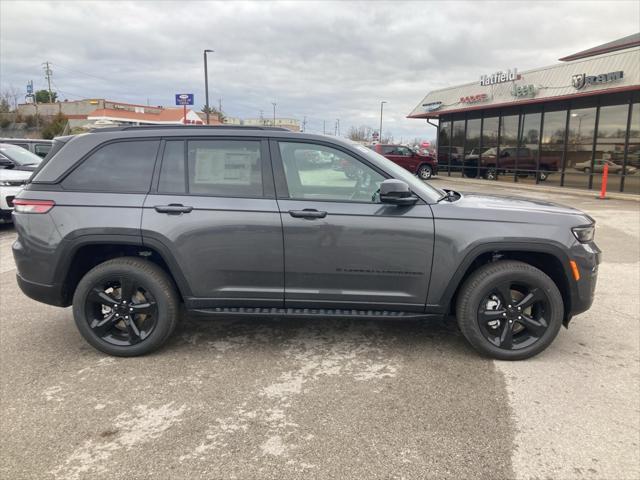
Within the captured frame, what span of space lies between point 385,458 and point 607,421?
1464 millimetres

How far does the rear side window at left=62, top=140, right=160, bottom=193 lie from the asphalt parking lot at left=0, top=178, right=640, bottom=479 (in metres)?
1.36

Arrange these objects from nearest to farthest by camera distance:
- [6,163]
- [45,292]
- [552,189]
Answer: [45,292] → [6,163] → [552,189]

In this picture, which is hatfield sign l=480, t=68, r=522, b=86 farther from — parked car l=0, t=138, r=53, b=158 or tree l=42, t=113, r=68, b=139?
tree l=42, t=113, r=68, b=139

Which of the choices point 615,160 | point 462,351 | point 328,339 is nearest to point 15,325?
point 328,339

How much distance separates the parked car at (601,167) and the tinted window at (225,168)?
17.0 metres

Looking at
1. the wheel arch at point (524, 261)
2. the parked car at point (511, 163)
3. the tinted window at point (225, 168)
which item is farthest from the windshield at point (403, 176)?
the parked car at point (511, 163)

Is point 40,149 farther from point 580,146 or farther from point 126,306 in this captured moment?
point 580,146

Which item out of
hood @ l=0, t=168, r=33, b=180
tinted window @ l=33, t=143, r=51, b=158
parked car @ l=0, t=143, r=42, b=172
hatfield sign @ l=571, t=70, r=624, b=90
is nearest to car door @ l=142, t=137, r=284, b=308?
hood @ l=0, t=168, r=33, b=180

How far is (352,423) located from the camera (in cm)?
290

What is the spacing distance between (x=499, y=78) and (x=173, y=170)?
20525 mm

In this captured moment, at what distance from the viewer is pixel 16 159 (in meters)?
10.2

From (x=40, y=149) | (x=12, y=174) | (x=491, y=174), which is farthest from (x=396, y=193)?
(x=491, y=174)

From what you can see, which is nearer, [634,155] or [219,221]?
[219,221]

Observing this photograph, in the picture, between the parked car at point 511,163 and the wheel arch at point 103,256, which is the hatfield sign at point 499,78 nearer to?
the parked car at point 511,163
